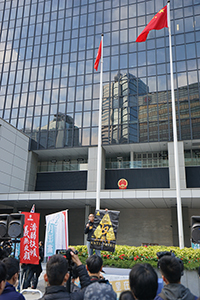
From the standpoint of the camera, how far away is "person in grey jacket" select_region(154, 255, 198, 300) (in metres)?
3.05

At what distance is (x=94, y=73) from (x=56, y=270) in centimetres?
2732

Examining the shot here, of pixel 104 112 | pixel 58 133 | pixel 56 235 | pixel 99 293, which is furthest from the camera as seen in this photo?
pixel 58 133

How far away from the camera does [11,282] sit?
381 centimetres

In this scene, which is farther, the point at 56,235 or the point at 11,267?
the point at 56,235

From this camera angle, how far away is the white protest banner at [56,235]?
8.83 metres

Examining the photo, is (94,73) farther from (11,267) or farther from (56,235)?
(11,267)

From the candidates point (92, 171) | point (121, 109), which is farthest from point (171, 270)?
point (121, 109)

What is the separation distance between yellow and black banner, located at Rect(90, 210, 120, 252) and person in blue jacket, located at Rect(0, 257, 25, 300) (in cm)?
528

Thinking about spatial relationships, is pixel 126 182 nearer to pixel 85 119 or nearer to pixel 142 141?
pixel 142 141

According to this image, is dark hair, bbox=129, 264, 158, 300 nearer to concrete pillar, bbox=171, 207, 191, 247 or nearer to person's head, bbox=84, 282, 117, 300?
person's head, bbox=84, 282, 117, 300

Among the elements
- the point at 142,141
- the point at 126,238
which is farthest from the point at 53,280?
the point at 126,238

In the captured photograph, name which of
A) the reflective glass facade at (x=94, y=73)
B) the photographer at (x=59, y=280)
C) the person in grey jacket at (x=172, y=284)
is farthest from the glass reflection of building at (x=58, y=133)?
the person in grey jacket at (x=172, y=284)

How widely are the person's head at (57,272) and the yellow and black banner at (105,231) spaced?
592 cm

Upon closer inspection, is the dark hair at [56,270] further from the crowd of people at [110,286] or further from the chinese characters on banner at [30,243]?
the chinese characters on banner at [30,243]
